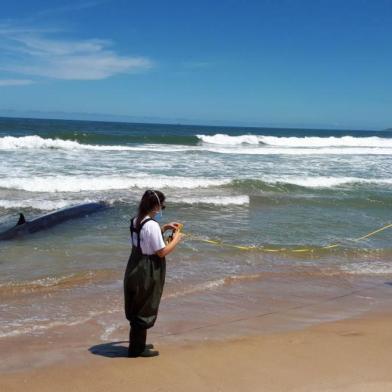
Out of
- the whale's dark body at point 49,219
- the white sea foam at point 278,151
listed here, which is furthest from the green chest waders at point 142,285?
the white sea foam at point 278,151

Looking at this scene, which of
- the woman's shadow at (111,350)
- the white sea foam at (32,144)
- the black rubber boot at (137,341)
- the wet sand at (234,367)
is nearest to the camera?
the wet sand at (234,367)

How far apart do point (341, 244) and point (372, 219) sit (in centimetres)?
304

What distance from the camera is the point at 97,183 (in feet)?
53.5

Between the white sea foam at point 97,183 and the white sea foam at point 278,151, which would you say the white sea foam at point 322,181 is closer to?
the white sea foam at point 97,183

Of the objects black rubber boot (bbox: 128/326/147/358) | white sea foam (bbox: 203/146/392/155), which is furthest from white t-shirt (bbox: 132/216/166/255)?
white sea foam (bbox: 203/146/392/155)

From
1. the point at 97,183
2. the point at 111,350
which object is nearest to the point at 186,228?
the point at 111,350

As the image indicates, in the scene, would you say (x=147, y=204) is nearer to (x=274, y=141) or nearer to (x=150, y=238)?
(x=150, y=238)

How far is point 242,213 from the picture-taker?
12484 mm

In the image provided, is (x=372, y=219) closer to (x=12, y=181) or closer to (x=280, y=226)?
(x=280, y=226)

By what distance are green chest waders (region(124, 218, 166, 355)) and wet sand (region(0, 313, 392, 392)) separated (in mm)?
355

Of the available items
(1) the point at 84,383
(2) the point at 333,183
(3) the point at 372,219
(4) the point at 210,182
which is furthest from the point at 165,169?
(1) the point at 84,383

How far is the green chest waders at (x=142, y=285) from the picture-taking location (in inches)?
163

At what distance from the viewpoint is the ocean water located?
6.42 metres

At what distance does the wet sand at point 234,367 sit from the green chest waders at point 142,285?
0.35 meters
